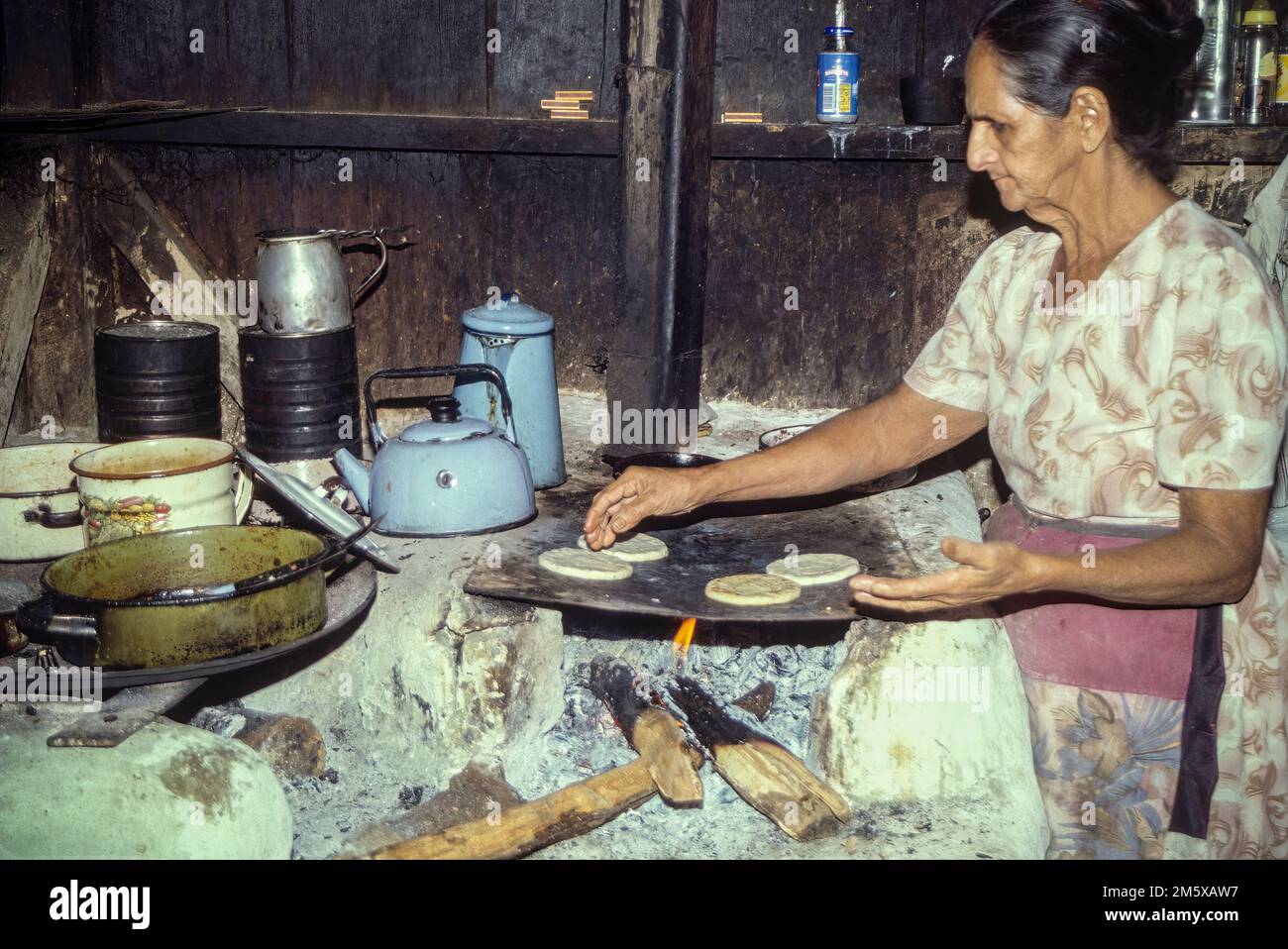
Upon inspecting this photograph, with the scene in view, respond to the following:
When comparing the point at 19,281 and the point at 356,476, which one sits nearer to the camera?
the point at 356,476

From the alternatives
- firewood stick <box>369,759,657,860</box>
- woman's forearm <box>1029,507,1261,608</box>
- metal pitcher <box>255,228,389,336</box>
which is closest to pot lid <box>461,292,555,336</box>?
metal pitcher <box>255,228,389,336</box>

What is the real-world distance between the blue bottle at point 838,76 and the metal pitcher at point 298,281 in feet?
5.55

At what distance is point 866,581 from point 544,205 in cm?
285

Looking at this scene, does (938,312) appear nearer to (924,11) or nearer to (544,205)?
(924,11)

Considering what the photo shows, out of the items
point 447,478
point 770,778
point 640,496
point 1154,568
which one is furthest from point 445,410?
point 1154,568

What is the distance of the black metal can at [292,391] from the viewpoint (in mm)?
4016

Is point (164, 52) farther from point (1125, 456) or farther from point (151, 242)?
point (1125, 456)

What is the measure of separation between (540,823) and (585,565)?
60 centimetres

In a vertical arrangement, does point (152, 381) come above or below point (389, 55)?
below

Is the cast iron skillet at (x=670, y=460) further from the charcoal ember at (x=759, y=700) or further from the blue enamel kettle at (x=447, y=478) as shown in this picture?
the charcoal ember at (x=759, y=700)

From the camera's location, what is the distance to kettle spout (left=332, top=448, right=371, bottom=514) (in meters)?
3.27

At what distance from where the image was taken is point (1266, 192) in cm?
380

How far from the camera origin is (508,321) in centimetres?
344

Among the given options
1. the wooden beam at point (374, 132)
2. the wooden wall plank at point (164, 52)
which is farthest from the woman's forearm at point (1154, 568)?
the wooden wall plank at point (164, 52)
